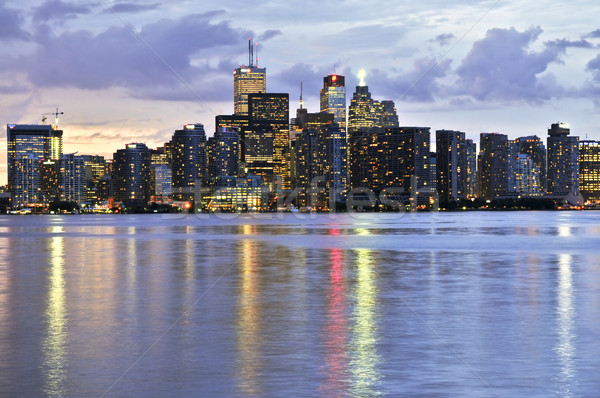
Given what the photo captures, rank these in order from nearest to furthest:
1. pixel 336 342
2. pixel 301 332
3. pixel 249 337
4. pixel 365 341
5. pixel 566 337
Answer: pixel 336 342
pixel 365 341
pixel 566 337
pixel 249 337
pixel 301 332

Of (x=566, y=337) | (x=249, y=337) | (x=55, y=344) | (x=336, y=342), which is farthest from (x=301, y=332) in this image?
(x=566, y=337)

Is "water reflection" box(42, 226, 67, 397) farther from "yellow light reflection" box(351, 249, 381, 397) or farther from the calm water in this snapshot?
"yellow light reflection" box(351, 249, 381, 397)

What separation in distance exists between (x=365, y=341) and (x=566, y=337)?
514 centimetres

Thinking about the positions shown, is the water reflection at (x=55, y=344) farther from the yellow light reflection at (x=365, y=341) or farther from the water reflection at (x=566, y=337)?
the water reflection at (x=566, y=337)

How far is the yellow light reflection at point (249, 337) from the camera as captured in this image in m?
15.4

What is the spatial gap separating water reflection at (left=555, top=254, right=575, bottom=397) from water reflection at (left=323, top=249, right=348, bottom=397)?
13.4 feet

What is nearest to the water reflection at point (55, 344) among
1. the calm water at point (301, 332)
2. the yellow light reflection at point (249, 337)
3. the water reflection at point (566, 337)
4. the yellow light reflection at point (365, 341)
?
the calm water at point (301, 332)

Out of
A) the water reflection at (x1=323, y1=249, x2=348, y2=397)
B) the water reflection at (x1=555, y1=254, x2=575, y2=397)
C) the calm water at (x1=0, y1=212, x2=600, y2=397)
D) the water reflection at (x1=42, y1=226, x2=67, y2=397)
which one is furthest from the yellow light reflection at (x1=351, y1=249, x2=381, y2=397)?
the water reflection at (x1=42, y1=226, x2=67, y2=397)

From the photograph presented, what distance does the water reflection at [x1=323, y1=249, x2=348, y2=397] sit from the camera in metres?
15.1

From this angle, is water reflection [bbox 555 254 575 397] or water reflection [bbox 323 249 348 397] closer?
water reflection [bbox 323 249 348 397]

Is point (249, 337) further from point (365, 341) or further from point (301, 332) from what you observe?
point (365, 341)

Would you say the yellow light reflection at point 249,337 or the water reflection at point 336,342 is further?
the yellow light reflection at point 249,337

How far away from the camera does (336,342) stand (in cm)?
1989

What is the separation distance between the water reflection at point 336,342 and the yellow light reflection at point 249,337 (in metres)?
1.42
